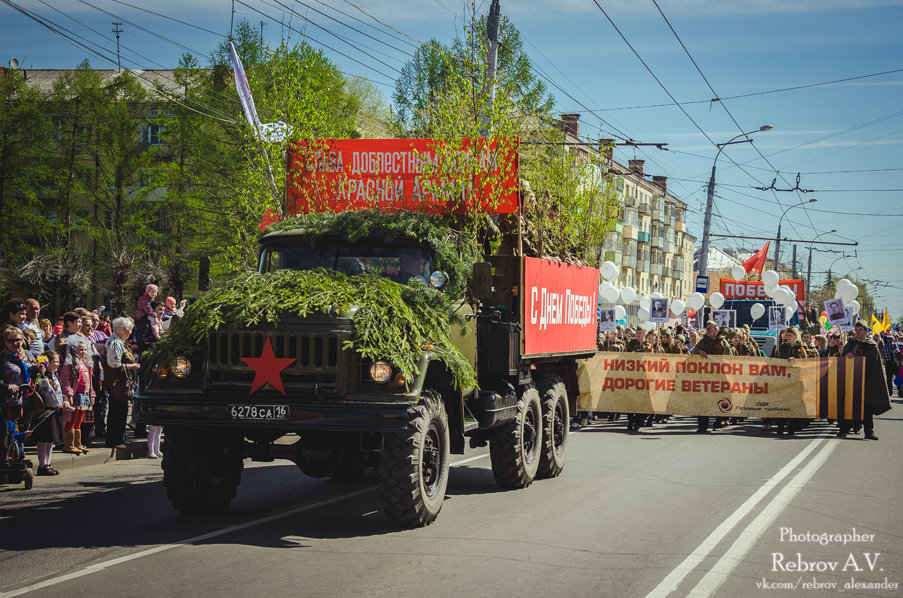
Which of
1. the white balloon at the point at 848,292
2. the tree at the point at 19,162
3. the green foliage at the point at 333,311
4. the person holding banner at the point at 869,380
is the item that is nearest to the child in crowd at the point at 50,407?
the green foliage at the point at 333,311

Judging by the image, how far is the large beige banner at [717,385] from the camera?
19.0 metres

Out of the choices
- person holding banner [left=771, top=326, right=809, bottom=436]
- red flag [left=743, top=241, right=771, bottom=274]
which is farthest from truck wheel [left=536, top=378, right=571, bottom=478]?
Result: red flag [left=743, top=241, right=771, bottom=274]

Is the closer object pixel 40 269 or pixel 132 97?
pixel 40 269

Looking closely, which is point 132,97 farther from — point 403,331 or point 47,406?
point 403,331

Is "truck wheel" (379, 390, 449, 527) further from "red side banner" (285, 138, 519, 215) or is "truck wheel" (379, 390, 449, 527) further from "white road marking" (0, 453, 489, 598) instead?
"red side banner" (285, 138, 519, 215)

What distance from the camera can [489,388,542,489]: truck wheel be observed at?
1063 cm

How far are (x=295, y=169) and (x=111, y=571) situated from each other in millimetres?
5783

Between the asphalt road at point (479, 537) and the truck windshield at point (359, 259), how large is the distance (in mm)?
2240

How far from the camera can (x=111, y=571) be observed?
264 inches

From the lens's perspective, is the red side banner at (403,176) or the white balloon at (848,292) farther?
the white balloon at (848,292)

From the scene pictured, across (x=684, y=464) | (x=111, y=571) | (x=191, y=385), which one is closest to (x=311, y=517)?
(x=191, y=385)

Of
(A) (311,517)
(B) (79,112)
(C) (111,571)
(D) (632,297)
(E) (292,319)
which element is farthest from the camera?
(B) (79,112)

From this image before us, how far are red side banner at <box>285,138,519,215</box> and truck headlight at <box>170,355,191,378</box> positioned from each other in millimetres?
3036

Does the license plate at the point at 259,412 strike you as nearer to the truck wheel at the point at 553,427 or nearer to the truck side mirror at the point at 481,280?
the truck side mirror at the point at 481,280
